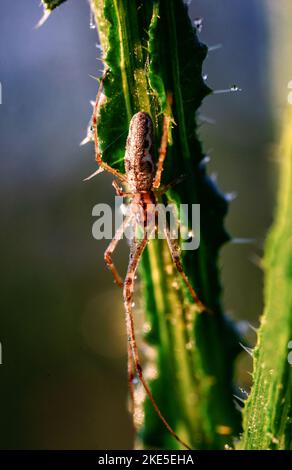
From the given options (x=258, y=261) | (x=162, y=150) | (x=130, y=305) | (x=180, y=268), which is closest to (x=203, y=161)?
(x=162, y=150)

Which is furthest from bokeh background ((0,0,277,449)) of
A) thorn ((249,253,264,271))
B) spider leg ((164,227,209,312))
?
→ spider leg ((164,227,209,312))

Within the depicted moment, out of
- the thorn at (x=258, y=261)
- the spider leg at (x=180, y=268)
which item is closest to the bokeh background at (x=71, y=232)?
the thorn at (x=258, y=261)

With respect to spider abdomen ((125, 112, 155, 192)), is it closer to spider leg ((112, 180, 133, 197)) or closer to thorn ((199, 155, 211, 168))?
spider leg ((112, 180, 133, 197))

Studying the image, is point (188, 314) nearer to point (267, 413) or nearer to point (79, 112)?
point (267, 413)

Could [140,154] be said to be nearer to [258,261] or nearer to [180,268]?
[180,268]

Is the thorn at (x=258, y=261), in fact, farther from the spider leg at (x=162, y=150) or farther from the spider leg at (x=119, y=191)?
the spider leg at (x=119, y=191)

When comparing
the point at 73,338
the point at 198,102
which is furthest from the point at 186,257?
the point at 73,338
